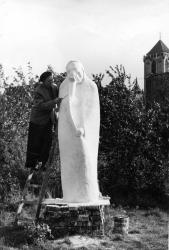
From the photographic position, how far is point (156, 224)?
8.70 meters

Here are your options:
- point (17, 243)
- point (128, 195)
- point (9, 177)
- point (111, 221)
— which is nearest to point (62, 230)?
point (17, 243)

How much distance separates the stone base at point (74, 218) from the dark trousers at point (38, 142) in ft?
4.08

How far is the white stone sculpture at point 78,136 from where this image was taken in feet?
21.8

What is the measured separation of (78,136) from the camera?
6.66 metres

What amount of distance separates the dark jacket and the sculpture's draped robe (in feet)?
1.02

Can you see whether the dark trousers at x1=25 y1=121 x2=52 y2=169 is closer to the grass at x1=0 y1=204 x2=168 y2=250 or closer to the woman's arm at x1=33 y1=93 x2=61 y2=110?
the woman's arm at x1=33 y1=93 x2=61 y2=110

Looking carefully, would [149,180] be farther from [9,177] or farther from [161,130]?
[9,177]

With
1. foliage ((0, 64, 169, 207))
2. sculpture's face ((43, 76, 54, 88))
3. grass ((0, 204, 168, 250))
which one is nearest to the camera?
grass ((0, 204, 168, 250))

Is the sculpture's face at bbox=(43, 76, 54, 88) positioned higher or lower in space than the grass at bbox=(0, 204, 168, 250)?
higher

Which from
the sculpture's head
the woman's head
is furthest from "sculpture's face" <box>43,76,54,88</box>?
the sculpture's head

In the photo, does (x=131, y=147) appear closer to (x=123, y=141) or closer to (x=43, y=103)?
(x=123, y=141)

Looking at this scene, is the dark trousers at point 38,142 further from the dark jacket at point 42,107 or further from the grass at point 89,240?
the grass at point 89,240

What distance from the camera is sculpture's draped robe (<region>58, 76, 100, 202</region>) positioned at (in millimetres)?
6648

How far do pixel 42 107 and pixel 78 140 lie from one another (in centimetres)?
97
